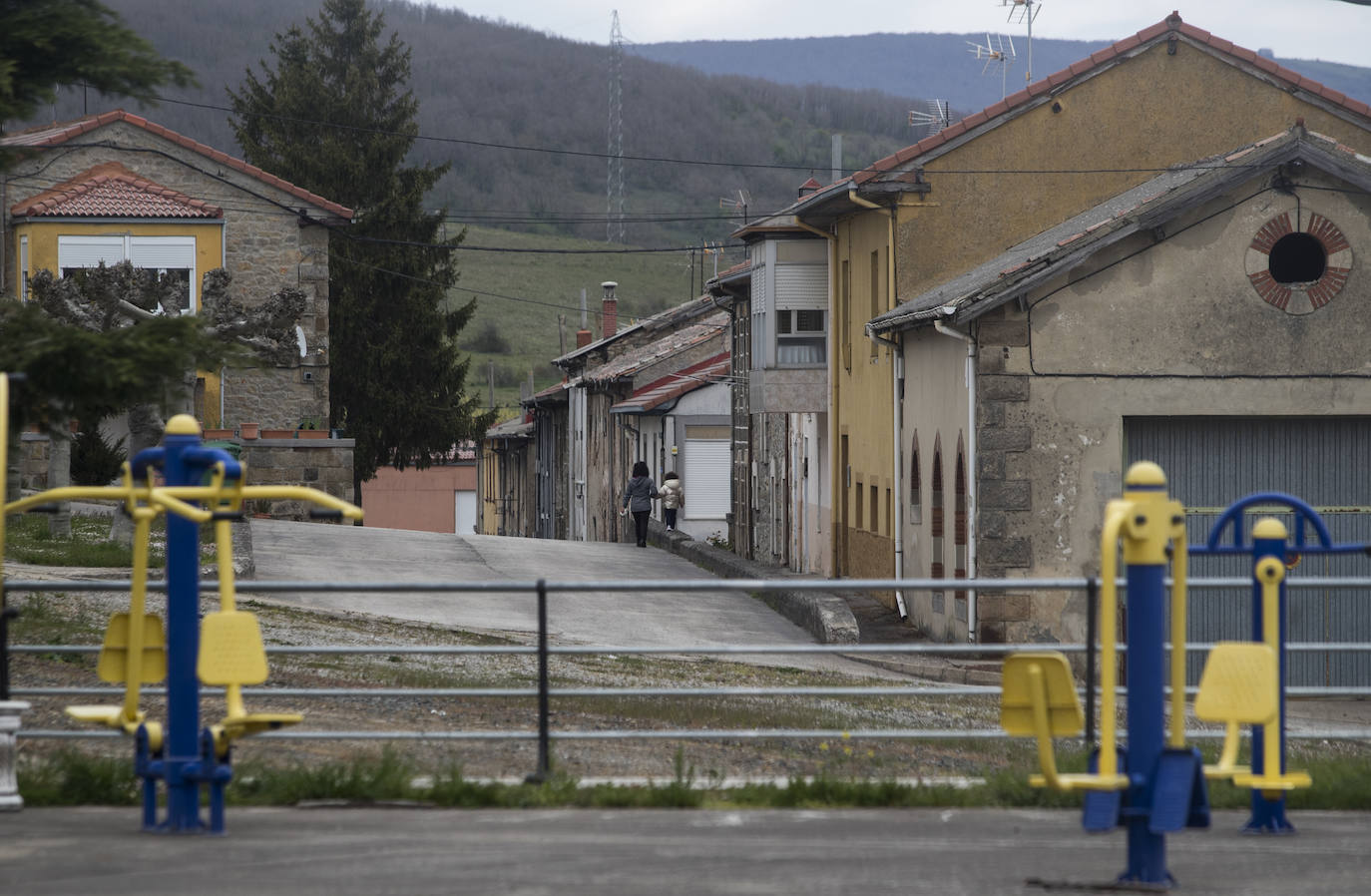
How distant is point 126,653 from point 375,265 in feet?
158

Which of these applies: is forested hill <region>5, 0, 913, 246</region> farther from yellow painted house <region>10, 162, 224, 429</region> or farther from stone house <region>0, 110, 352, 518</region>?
yellow painted house <region>10, 162, 224, 429</region>

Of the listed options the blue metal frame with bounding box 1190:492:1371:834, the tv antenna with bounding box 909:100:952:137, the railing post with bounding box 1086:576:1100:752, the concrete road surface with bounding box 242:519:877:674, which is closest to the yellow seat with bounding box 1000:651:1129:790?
the blue metal frame with bounding box 1190:492:1371:834

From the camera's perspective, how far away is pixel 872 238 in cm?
2680

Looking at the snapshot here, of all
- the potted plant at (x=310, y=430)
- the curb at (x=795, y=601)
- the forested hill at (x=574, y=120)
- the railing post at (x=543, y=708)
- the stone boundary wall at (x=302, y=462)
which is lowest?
→ the curb at (x=795, y=601)

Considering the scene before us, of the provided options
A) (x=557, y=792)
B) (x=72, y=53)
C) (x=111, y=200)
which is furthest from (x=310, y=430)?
(x=557, y=792)

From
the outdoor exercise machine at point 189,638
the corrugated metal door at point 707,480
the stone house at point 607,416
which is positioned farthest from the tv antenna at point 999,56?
the outdoor exercise machine at point 189,638

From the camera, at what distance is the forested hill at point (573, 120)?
160625 millimetres

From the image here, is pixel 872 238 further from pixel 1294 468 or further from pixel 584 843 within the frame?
pixel 584 843

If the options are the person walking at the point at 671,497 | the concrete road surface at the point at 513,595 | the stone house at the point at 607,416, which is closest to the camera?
the concrete road surface at the point at 513,595

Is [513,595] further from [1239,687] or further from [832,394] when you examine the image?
[1239,687]

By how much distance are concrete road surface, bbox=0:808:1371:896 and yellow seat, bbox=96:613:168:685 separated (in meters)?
0.65

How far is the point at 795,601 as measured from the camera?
23.8 metres

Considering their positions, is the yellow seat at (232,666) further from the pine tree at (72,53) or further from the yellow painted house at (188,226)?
the yellow painted house at (188,226)

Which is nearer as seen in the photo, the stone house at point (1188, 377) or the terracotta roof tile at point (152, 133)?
the stone house at point (1188, 377)
